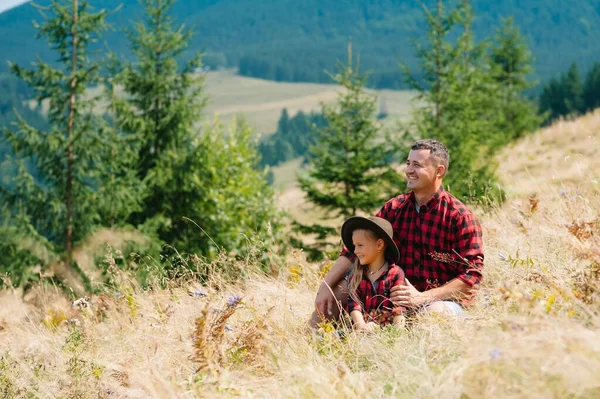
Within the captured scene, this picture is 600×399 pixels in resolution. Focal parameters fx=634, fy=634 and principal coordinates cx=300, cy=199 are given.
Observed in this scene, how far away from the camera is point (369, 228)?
427cm

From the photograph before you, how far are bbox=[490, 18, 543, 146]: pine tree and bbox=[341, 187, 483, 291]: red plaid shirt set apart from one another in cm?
2735

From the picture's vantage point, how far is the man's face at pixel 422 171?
4371 mm

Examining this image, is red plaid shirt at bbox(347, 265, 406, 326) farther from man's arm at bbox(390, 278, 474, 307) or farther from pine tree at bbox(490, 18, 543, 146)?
pine tree at bbox(490, 18, 543, 146)

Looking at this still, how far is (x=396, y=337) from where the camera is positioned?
148 inches

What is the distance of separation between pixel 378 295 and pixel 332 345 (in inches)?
20.4

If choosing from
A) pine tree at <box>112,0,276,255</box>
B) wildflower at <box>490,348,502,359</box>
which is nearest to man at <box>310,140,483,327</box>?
wildflower at <box>490,348,502,359</box>

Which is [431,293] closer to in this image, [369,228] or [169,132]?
[369,228]

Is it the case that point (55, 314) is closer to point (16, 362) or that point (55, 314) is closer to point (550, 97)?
point (16, 362)

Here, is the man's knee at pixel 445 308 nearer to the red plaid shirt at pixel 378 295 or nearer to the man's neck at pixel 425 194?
the red plaid shirt at pixel 378 295

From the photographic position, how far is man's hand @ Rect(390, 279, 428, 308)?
13.4 feet

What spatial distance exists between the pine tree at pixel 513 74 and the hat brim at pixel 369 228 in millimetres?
27589

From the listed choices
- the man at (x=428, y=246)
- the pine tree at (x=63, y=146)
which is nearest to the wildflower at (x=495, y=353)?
the man at (x=428, y=246)

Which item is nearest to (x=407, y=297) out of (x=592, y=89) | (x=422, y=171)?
(x=422, y=171)

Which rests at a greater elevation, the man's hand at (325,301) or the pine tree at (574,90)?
the man's hand at (325,301)
